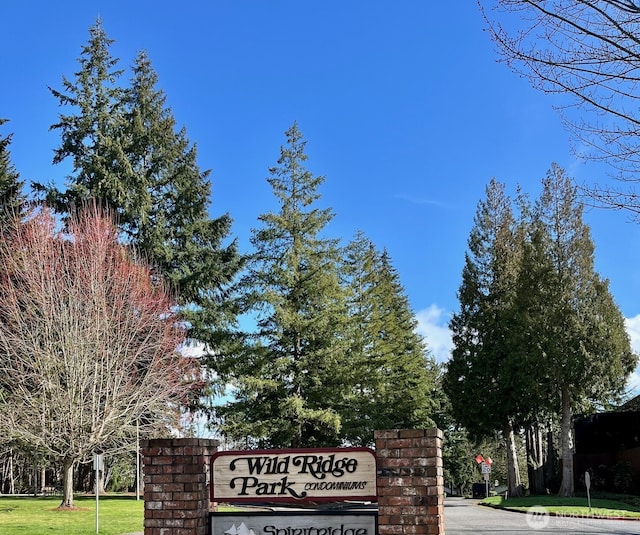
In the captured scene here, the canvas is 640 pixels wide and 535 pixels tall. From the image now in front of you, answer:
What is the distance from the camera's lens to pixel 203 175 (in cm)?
3466

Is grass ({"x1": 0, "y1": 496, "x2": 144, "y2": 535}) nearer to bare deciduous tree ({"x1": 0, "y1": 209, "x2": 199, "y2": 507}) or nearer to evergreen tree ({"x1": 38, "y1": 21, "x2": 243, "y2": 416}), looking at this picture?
bare deciduous tree ({"x1": 0, "y1": 209, "x2": 199, "y2": 507})

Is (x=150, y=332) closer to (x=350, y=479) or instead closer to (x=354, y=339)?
Answer: (x=354, y=339)

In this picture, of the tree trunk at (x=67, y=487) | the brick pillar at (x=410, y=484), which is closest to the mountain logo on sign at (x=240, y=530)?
the brick pillar at (x=410, y=484)

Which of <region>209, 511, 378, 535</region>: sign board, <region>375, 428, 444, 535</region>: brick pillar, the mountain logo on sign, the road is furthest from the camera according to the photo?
the road

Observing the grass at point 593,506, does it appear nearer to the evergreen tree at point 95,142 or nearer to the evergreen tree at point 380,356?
the evergreen tree at point 380,356

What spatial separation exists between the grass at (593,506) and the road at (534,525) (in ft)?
3.72

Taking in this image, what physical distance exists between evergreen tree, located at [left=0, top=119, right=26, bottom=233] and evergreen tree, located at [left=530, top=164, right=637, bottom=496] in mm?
23191

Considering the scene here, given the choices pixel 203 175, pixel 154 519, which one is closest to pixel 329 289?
pixel 203 175

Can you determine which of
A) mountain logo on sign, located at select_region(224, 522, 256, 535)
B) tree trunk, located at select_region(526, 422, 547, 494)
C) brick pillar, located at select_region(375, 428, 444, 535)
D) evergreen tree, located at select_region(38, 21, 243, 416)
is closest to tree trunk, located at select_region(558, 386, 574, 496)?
tree trunk, located at select_region(526, 422, 547, 494)

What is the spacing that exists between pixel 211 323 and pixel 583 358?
669 inches

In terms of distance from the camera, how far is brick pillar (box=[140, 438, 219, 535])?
19.4ft

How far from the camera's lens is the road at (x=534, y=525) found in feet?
49.0

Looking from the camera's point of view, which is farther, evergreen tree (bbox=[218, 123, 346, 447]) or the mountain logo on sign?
evergreen tree (bbox=[218, 123, 346, 447])

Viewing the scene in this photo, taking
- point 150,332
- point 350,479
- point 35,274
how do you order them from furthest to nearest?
point 150,332, point 35,274, point 350,479
